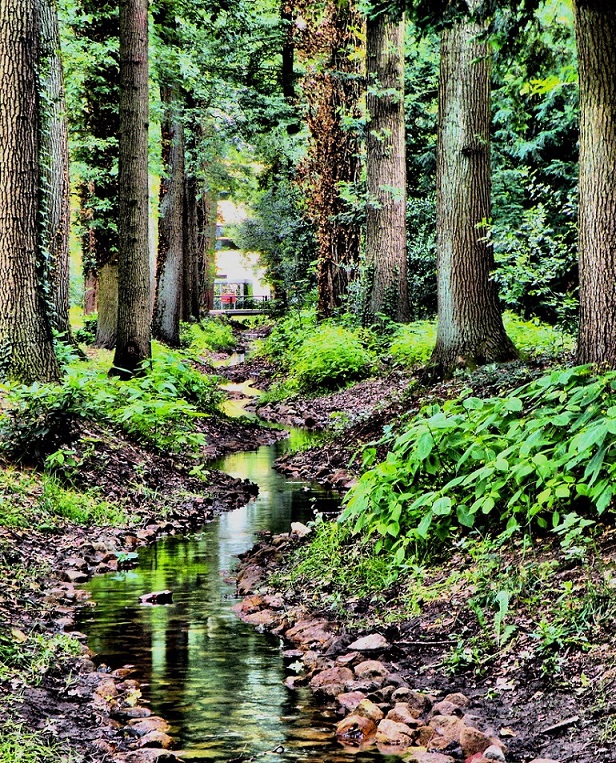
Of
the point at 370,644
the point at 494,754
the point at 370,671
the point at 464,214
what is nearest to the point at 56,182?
the point at 464,214

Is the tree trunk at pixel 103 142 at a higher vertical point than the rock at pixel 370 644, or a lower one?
higher

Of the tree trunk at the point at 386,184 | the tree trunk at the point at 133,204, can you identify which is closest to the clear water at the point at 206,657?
the tree trunk at the point at 133,204

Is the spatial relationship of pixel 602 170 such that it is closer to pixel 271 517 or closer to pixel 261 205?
pixel 271 517

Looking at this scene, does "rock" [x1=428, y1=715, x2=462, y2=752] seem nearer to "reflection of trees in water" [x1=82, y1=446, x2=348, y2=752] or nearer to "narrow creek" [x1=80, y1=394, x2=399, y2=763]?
"narrow creek" [x1=80, y1=394, x2=399, y2=763]

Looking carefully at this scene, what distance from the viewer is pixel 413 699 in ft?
15.4

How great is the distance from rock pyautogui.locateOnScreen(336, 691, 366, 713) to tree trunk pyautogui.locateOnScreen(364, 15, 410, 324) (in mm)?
15088

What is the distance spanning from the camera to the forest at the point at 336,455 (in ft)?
15.4

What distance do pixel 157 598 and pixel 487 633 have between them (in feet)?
8.53

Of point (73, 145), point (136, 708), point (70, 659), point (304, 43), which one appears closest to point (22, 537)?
point (70, 659)

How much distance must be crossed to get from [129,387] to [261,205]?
1107 inches

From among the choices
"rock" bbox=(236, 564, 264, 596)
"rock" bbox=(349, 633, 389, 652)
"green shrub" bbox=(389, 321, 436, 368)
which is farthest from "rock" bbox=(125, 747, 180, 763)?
"green shrub" bbox=(389, 321, 436, 368)

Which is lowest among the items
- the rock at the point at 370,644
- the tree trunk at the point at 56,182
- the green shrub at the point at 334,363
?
the rock at the point at 370,644

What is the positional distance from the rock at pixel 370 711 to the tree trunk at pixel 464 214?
6.92m

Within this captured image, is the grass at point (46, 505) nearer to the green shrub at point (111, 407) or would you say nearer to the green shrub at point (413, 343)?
the green shrub at point (111, 407)
